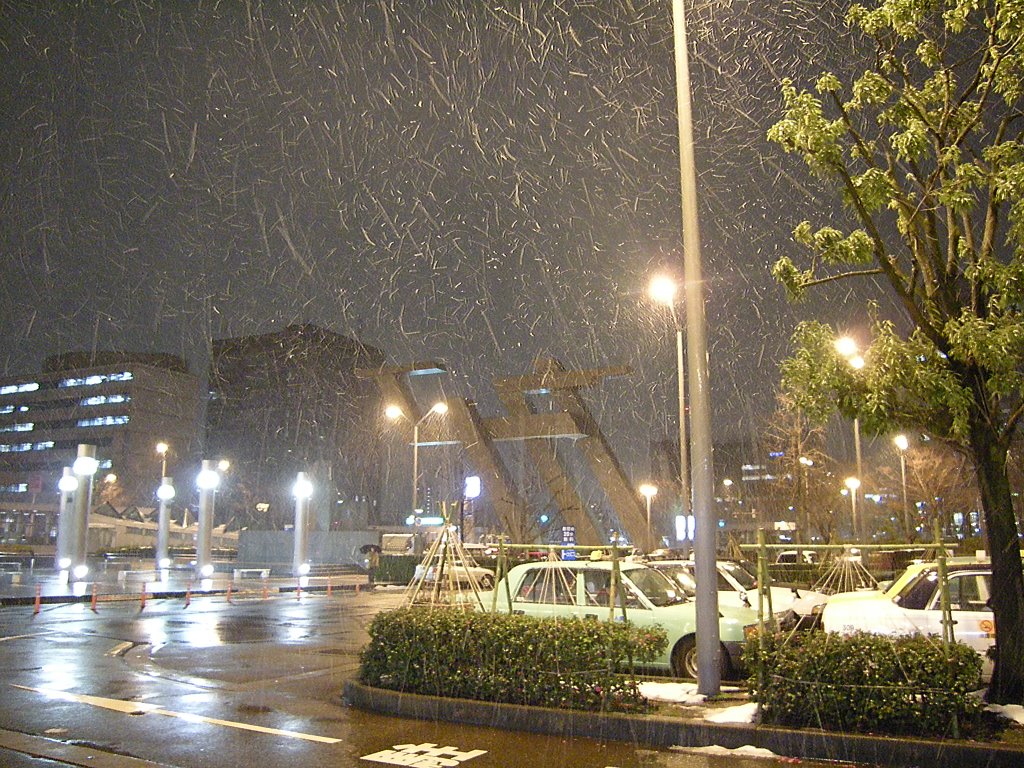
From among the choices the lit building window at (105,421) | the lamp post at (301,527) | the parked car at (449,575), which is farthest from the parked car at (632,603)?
the lit building window at (105,421)

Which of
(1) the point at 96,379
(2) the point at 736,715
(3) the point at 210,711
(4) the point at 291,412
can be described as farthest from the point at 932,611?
(4) the point at 291,412

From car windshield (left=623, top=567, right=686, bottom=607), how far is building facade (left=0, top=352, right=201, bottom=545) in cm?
10271

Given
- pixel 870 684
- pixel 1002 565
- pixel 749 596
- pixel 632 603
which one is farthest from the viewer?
pixel 749 596

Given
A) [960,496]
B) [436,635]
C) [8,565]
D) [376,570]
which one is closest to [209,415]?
[8,565]

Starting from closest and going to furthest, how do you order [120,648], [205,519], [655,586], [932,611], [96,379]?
[932,611], [655,586], [120,648], [205,519], [96,379]

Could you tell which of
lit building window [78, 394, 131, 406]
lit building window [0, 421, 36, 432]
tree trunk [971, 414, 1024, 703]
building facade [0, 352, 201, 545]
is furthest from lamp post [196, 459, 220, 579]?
lit building window [0, 421, 36, 432]

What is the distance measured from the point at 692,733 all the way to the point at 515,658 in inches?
77.1

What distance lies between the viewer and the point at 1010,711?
26.3 feet

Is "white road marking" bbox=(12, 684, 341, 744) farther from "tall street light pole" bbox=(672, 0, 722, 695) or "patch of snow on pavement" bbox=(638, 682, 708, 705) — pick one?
"tall street light pole" bbox=(672, 0, 722, 695)

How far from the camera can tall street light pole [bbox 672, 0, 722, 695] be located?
30.3 feet

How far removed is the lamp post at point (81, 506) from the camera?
37062 millimetres

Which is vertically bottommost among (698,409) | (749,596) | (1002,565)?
(749,596)

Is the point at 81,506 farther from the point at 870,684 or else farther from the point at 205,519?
the point at 870,684

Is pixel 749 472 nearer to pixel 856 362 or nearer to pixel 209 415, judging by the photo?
pixel 209 415
